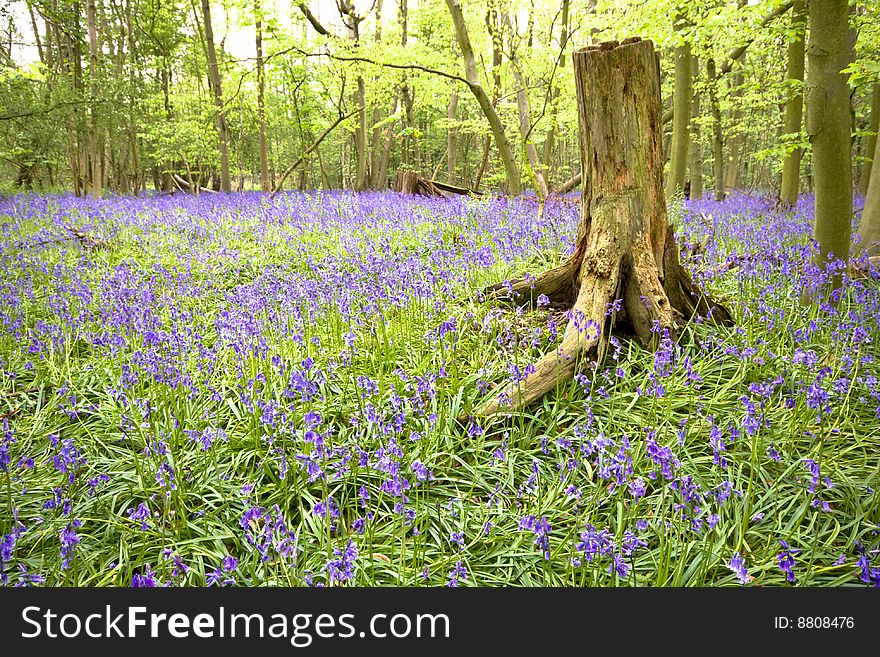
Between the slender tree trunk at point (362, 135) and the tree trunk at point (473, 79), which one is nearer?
the tree trunk at point (473, 79)

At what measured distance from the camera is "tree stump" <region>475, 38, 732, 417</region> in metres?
3.85

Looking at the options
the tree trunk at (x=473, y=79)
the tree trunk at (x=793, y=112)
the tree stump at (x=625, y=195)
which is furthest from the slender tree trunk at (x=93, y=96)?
the tree trunk at (x=793, y=112)

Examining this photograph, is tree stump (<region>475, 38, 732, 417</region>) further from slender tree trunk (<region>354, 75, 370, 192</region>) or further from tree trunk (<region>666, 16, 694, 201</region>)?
slender tree trunk (<region>354, 75, 370, 192</region>)

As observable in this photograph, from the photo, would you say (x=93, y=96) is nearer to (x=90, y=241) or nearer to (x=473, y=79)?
(x=90, y=241)

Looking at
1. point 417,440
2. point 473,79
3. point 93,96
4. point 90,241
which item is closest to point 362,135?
point 93,96

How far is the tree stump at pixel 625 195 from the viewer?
12.6 ft

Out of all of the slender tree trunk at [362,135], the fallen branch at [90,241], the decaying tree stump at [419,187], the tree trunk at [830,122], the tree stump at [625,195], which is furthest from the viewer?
the slender tree trunk at [362,135]

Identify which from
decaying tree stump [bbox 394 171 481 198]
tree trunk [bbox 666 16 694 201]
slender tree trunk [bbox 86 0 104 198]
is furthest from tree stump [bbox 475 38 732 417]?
slender tree trunk [bbox 86 0 104 198]

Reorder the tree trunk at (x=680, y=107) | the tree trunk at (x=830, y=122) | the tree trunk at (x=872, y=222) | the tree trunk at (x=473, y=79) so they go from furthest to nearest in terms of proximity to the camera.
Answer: the tree trunk at (x=680, y=107) < the tree trunk at (x=473, y=79) < the tree trunk at (x=872, y=222) < the tree trunk at (x=830, y=122)

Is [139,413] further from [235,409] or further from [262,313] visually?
[262,313]

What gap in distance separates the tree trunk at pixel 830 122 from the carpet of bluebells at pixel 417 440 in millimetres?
583

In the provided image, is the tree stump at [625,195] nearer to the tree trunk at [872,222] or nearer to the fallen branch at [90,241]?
the tree trunk at [872,222]

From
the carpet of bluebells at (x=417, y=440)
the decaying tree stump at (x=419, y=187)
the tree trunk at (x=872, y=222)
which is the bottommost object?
the carpet of bluebells at (x=417, y=440)

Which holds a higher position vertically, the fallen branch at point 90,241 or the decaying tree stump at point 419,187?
the decaying tree stump at point 419,187
